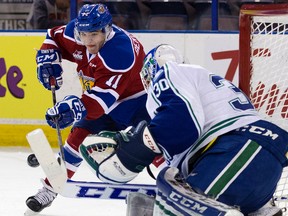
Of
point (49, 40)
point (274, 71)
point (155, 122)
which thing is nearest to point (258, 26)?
point (274, 71)

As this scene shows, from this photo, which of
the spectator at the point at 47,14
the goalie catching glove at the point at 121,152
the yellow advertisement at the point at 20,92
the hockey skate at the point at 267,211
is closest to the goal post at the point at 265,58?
the hockey skate at the point at 267,211

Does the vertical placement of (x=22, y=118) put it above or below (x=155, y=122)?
below

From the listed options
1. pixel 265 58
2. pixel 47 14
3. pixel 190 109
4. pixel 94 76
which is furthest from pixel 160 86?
pixel 47 14

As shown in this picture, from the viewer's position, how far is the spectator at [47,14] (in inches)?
209

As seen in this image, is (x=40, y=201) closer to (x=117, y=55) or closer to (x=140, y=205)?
(x=117, y=55)

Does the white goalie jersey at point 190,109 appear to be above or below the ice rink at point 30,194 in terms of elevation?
above

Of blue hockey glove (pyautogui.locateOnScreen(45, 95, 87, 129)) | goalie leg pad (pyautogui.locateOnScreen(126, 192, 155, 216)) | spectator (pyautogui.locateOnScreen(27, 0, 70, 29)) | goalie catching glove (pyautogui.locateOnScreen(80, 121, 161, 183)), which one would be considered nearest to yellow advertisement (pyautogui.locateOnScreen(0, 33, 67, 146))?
spectator (pyautogui.locateOnScreen(27, 0, 70, 29))

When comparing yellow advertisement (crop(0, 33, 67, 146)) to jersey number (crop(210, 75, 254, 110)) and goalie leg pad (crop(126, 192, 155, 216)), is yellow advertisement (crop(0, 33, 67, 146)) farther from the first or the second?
jersey number (crop(210, 75, 254, 110))

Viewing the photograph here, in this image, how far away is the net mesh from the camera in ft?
9.26

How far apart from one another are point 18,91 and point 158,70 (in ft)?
10.2

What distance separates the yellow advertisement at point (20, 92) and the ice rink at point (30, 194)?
13.6 inches

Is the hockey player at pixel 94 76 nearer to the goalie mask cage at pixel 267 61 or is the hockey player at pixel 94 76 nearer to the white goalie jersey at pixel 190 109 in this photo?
the goalie mask cage at pixel 267 61

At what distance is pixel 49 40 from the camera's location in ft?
12.1

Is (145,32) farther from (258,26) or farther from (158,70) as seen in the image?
(158,70)
